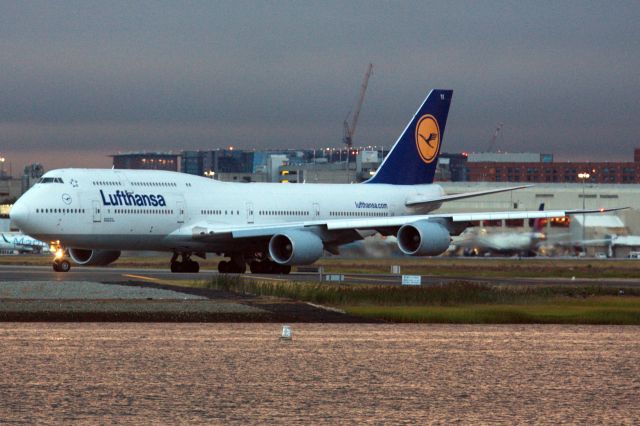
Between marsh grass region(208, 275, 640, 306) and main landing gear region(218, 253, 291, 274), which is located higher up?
main landing gear region(218, 253, 291, 274)

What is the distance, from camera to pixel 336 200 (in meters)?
63.2

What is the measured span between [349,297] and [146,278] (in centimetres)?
1438

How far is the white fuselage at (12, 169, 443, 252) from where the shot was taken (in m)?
52.8

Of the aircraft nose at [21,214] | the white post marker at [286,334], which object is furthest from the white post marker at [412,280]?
the aircraft nose at [21,214]

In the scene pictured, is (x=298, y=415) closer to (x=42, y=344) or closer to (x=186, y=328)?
(x=42, y=344)

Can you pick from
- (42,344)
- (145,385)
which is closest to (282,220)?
(42,344)

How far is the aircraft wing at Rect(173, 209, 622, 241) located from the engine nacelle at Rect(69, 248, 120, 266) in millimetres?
4941

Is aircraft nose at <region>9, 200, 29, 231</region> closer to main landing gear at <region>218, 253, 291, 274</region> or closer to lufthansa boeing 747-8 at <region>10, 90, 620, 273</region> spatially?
lufthansa boeing 747-8 at <region>10, 90, 620, 273</region>

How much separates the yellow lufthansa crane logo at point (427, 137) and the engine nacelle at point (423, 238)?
10677 millimetres

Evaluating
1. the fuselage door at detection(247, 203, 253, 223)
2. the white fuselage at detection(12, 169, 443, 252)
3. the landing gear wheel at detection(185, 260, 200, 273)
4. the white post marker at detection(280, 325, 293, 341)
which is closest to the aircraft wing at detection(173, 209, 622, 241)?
the white fuselage at detection(12, 169, 443, 252)

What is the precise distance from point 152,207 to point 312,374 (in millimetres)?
34535

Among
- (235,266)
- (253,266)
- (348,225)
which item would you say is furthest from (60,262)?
(348,225)

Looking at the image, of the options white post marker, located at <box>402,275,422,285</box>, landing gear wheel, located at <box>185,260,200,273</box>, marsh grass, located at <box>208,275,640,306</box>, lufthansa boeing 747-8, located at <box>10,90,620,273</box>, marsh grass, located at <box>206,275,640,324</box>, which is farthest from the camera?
landing gear wheel, located at <box>185,260,200,273</box>

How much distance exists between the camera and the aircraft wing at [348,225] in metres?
56.1
